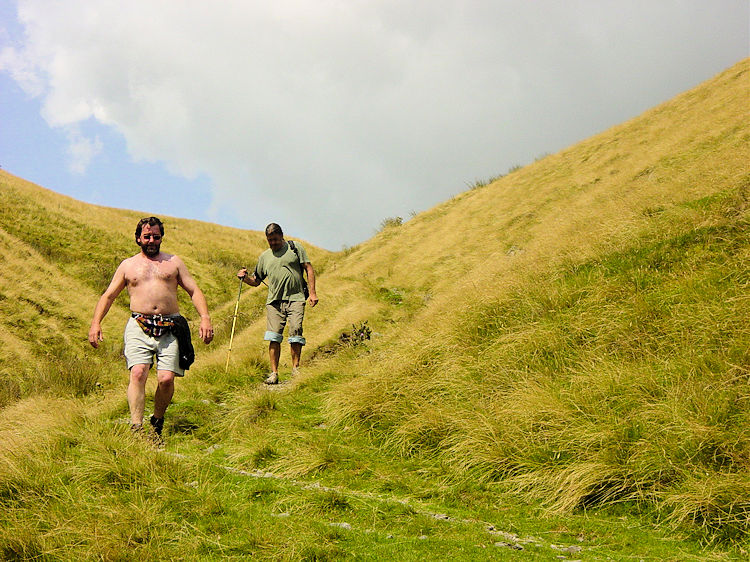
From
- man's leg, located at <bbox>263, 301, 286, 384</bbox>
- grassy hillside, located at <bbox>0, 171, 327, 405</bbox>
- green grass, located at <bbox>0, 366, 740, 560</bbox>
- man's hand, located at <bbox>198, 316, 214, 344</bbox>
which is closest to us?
green grass, located at <bbox>0, 366, 740, 560</bbox>

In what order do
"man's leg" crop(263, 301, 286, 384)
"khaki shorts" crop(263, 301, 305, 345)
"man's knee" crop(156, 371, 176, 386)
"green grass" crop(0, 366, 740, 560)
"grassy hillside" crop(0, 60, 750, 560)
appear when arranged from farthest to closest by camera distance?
"khaki shorts" crop(263, 301, 305, 345) < "man's leg" crop(263, 301, 286, 384) < "man's knee" crop(156, 371, 176, 386) < "grassy hillside" crop(0, 60, 750, 560) < "green grass" crop(0, 366, 740, 560)

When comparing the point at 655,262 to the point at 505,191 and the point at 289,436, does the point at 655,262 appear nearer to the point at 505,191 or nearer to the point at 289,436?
the point at 289,436

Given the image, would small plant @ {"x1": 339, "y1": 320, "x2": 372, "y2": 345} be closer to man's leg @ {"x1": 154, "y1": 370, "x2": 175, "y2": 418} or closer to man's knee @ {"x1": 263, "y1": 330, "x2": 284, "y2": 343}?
man's knee @ {"x1": 263, "y1": 330, "x2": 284, "y2": 343}

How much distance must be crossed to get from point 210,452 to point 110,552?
2675 mm

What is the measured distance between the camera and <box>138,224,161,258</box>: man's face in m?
6.52

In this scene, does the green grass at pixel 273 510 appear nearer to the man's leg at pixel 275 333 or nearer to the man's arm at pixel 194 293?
the man's arm at pixel 194 293

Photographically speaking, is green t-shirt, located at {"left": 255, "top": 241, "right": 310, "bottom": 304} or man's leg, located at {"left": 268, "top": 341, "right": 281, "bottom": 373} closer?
man's leg, located at {"left": 268, "top": 341, "right": 281, "bottom": 373}

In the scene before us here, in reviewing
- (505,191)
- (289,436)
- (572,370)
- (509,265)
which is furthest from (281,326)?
(505,191)

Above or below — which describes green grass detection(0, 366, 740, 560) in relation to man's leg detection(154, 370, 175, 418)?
below

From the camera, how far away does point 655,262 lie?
7793mm

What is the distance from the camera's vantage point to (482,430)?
5.57 meters

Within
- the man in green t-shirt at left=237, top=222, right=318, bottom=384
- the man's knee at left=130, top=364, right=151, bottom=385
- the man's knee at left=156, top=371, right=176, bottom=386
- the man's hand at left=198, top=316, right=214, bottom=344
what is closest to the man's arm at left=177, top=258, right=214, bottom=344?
the man's hand at left=198, top=316, right=214, bottom=344

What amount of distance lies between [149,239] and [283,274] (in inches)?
129

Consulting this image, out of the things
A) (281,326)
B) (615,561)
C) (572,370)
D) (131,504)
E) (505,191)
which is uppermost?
(505,191)
